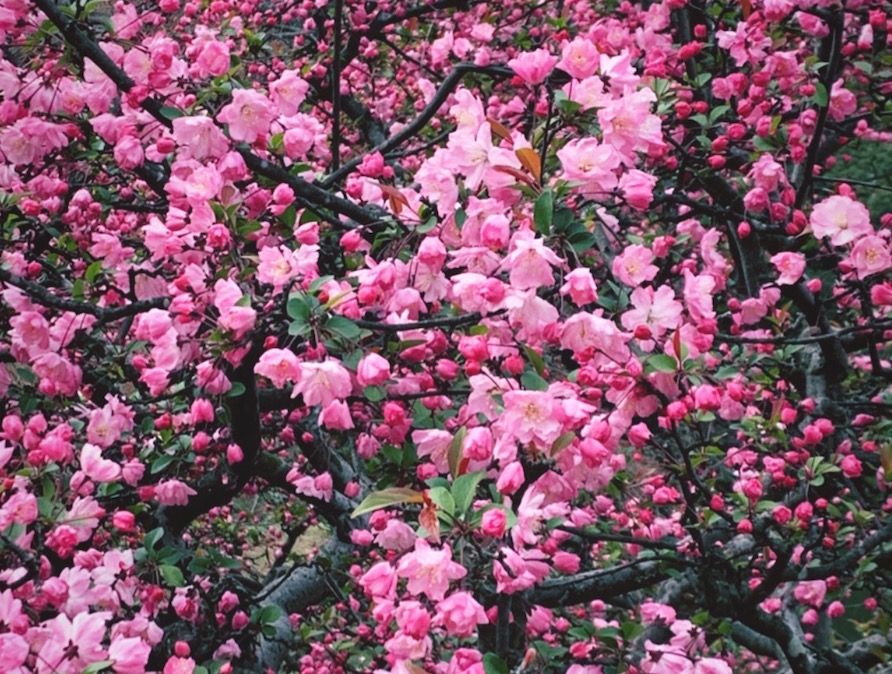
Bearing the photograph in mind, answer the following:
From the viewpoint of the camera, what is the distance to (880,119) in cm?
326

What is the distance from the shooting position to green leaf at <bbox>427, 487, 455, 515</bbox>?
1.39 m

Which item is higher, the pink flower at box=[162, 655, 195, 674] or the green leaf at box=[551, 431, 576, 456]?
the green leaf at box=[551, 431, 576, 456]

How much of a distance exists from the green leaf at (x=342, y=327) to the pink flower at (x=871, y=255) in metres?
1.54

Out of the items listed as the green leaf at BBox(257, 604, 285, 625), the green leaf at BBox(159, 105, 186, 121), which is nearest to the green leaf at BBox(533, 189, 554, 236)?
the green leaf at BBox(159, 105, 186, 121)

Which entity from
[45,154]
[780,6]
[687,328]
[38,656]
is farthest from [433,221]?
[780,6]

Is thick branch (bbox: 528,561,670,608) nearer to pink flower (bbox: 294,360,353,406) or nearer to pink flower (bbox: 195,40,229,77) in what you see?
pink flower (bbox: 294,360,353,406)

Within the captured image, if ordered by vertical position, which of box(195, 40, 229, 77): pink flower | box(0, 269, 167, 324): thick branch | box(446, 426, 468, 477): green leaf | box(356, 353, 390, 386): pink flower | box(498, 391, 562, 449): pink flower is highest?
box(195, 40, 229, 77): pink flower

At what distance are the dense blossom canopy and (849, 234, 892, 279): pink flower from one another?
0.4 inches

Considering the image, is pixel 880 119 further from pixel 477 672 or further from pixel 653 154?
pixel 477 672

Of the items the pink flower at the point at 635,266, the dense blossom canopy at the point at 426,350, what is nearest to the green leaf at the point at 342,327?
the dense blossom canopy at the point at 426,350

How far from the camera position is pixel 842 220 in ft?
7.57

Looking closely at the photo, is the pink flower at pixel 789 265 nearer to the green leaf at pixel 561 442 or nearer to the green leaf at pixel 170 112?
the green leaf at pixel 561 442

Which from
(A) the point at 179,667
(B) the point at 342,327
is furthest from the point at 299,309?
(A) the point at 179,667

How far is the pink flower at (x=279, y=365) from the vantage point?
1.55 m
